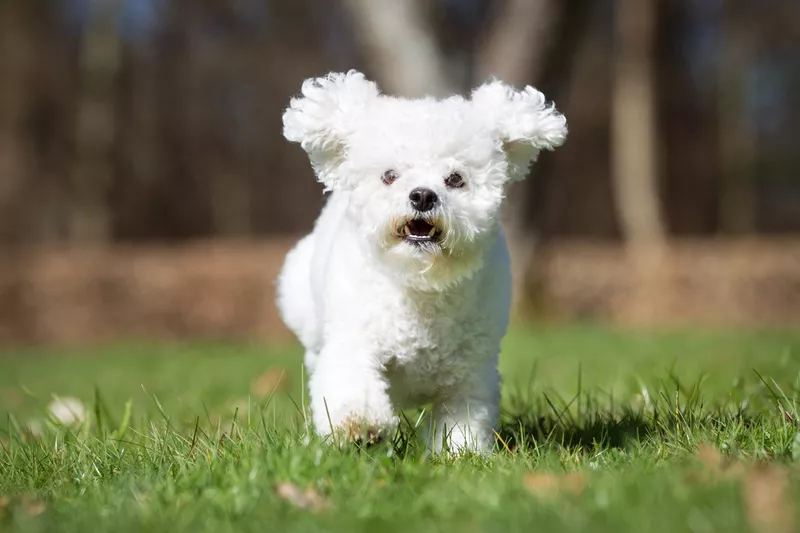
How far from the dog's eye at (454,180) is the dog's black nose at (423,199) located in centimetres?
18

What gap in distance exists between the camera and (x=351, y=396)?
3330mm

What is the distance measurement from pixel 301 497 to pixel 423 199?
114cm

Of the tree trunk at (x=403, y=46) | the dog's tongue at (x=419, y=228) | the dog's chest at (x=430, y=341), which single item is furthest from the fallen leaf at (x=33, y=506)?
the tree trunk at (x=403, y=46)

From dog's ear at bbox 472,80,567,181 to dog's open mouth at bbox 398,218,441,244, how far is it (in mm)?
539

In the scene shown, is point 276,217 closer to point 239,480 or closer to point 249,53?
point 249,53

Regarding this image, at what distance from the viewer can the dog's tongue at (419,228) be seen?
3369mm

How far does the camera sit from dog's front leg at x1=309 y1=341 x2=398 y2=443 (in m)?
3.28

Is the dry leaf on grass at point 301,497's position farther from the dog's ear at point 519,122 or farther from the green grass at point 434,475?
the dog's ear at point 519,122

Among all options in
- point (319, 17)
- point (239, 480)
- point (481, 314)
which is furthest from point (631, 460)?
point (319, 17)

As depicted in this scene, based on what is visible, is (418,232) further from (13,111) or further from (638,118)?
(13,111)

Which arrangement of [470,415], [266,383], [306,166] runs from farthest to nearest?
1. [306,166]
2. [266,383]
3. [470,415]

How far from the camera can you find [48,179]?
27.9 m

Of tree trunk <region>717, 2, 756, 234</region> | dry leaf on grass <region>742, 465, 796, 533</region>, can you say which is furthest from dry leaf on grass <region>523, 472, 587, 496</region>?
tree trunk <region>717, 2, 756, 234</region>

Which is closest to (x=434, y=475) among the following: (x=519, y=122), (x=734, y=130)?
(x=519, y=122)
